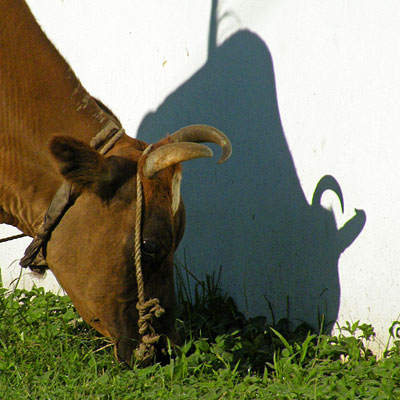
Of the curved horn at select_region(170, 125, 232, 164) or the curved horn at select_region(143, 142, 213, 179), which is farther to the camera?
the curved horn at select_region(170, 125, 232, 164)

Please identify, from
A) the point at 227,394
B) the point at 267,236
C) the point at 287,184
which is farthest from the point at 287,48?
the point at 227,394

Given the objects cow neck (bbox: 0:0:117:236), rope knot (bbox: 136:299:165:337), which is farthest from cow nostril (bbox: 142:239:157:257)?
cow neck (bbox: 0:0:117:236)

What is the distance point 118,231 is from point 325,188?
1277 mm

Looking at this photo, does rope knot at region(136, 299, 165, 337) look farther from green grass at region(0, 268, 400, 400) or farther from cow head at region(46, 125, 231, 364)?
green grass at region(0, 268, 400, 400)

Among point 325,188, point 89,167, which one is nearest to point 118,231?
point 89,167

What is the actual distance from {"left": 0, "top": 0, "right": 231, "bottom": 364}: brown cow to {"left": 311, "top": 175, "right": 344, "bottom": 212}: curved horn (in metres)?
0.81

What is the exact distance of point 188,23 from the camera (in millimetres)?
4699

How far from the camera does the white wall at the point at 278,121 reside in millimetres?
3607

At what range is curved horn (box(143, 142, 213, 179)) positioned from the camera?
3018 millimetres

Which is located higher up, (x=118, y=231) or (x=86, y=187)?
(x=86, y=187)

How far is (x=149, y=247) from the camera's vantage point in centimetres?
315

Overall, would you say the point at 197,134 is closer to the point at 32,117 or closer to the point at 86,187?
the point at 86,187

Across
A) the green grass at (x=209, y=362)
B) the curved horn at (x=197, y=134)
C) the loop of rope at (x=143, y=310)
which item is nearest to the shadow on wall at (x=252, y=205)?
the green grass at (x=209, y=362)

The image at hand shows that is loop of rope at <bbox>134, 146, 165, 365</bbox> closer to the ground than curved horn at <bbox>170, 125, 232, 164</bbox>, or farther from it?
closer to the ground
